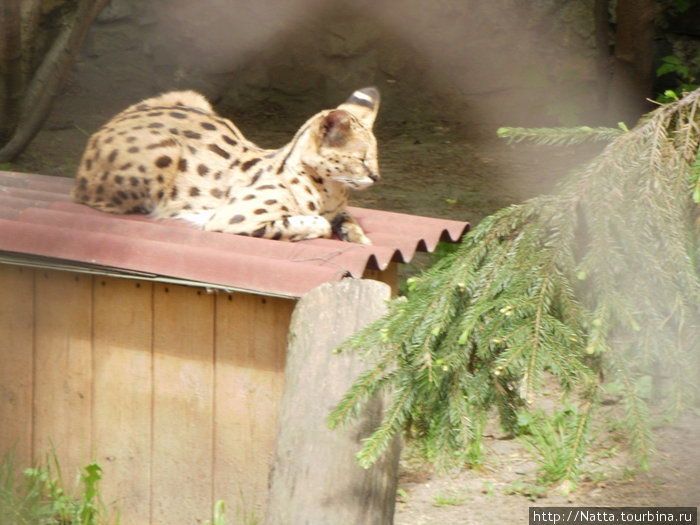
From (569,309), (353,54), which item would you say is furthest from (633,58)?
(569,309)

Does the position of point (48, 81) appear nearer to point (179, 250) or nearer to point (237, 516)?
point (179, 250)

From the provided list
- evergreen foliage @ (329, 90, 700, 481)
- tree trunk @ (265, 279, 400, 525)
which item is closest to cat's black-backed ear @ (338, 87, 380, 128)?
tree trunk @ (265, 279, 400, 525)

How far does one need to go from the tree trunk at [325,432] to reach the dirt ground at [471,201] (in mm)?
677

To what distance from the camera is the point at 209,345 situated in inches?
106

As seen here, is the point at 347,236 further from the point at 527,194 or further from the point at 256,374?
the point at 527,194

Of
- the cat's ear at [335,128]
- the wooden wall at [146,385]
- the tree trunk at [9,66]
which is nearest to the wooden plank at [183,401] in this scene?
the wooden wall at [146,385]

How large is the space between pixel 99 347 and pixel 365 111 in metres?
1.23

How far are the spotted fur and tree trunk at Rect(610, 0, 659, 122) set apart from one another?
293 centimetres

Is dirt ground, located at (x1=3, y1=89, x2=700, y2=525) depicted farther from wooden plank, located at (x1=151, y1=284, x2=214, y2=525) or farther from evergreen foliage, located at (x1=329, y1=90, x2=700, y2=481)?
evergreen foliage, located at (x1=329, y1=90, x2=700, y2=481)

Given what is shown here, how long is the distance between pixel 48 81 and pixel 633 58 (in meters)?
3.50

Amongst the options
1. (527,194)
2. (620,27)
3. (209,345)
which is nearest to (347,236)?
(209,345)

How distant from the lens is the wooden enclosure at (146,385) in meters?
2.65

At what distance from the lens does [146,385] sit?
2791 mm

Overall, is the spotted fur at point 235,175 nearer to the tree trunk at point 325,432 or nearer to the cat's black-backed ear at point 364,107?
the cat's black-backed ear at point 364,107
